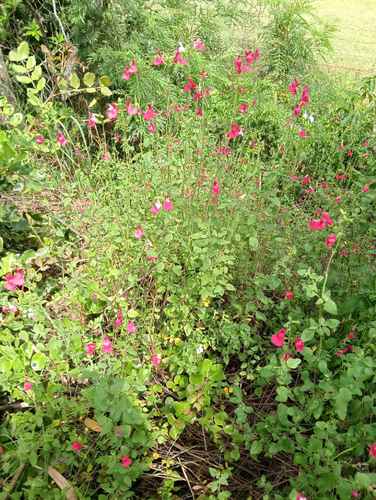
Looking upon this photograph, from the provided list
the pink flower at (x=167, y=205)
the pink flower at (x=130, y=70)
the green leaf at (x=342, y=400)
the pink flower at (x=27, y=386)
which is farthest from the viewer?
the pink flower at (x=130, y=70)

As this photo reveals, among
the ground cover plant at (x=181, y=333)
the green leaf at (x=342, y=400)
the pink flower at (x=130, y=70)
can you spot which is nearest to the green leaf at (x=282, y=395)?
the ground cover plant at (x=181, y=333)

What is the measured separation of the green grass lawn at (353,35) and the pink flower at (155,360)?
425 cm

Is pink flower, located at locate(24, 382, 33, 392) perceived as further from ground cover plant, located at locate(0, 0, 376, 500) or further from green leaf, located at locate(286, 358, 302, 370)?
green leaf, located at locate(286, 358, 302, 370)

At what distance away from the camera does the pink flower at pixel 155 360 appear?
1.65 m

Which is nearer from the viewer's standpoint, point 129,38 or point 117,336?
point 117,336

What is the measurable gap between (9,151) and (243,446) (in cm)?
142

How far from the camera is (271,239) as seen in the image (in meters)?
1.95

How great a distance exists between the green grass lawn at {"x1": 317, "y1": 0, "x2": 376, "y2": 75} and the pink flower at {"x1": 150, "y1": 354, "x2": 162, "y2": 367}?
14.0ft

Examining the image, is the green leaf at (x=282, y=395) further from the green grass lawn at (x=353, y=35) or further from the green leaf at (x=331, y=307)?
the green grass lawn at (x=353, y=35)

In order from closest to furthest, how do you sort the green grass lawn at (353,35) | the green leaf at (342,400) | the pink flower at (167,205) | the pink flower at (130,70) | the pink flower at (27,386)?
the green leaf at (342,400) < the pink flower at (27,386) < the pink flower at (167,205) < the pink flower at (130,70) < the green grass lawn at (353,35)

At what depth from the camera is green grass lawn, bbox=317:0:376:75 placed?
5.82 meters

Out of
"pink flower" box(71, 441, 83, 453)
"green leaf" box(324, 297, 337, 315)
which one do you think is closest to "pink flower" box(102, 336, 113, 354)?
"pink flower" box(71, 441, 83, 453)

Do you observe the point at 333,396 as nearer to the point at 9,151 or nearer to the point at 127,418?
the point at 127,418

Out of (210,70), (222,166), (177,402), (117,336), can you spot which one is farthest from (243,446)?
(210,70)
